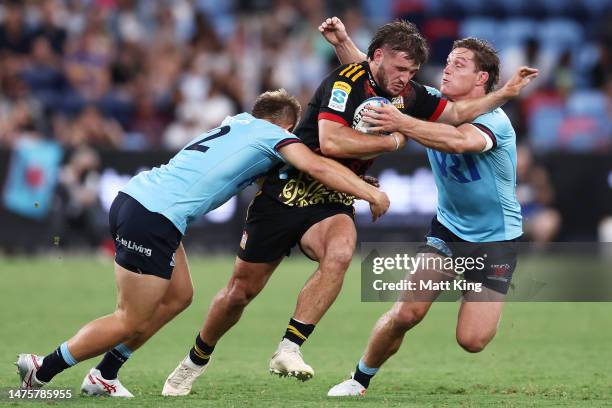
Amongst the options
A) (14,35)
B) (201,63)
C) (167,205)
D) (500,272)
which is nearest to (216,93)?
(201,63)

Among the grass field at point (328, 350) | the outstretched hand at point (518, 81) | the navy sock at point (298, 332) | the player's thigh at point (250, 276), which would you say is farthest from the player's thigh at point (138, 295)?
the outstretched hand at point (518, 81)

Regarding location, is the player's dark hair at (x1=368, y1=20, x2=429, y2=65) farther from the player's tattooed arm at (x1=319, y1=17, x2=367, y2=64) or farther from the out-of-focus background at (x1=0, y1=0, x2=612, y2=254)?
the out-of-focus background at (x1=0, y1=0, x2=612, y2=254)

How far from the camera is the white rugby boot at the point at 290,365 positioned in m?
8.04

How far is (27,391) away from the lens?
8383 mm

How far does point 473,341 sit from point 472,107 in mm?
1681

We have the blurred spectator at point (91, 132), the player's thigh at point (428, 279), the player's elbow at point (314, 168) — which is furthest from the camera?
the blurred spectator at point (91, 132)

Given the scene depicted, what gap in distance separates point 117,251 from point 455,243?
99.3 inches

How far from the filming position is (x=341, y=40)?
9.70 metres

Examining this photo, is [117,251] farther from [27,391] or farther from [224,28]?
[224,28]

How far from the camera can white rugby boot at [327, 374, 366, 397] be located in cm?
898

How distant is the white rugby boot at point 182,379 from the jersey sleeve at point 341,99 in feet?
6.89

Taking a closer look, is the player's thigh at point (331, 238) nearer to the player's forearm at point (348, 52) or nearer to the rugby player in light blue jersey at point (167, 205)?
the rugby player in light blue jersey at point (167, 205)

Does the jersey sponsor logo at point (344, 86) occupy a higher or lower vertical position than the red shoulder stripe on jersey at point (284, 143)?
higher

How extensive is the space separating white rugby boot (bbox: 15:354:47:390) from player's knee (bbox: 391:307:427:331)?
252 centimetres
